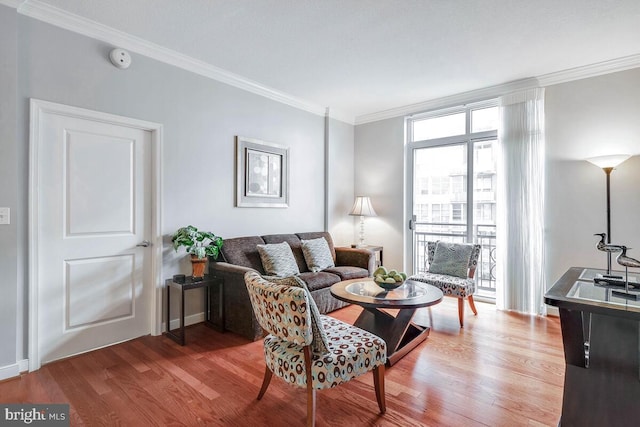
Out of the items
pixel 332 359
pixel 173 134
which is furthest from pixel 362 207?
pixel 332 359

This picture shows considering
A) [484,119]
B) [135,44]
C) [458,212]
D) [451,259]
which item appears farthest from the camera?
[458,212]

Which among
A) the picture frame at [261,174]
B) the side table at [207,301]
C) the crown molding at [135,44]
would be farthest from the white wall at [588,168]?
the side table at [207,301]

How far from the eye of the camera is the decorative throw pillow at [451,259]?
3.50 meters

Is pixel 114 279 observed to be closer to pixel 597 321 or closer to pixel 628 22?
pixel 597 321

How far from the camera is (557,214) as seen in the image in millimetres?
3518

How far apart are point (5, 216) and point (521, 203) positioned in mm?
4722

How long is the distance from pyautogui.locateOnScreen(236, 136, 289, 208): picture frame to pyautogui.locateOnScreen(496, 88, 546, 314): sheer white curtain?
8.81ft

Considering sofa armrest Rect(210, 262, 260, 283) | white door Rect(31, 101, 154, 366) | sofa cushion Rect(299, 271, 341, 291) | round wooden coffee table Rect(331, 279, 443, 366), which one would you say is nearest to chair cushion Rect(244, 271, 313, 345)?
round wooden coffee table Rect(331, 279, 443, 366)

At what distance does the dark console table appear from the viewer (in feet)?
4.62

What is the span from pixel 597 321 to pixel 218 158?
3.34 m

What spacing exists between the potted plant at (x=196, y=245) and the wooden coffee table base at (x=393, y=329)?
156cm

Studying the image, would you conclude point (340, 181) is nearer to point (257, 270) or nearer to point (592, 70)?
point (257, 270)

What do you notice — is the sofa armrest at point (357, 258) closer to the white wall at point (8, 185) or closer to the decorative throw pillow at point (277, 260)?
the decorative throw pillow at point (277, 260)

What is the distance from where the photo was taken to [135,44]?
2.82m
